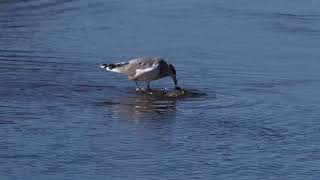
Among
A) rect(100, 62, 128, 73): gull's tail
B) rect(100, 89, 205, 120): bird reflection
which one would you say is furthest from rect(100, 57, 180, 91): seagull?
rect(100, 89, 205, 120): bird reflection

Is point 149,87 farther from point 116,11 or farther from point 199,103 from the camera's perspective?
point 116,11

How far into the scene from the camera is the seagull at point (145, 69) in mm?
14594

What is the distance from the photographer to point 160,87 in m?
15.1

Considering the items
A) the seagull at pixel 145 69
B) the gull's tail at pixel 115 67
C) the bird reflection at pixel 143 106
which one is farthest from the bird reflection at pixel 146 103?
the gull's tail at pixel 115 67

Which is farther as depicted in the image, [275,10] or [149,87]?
[275,10]

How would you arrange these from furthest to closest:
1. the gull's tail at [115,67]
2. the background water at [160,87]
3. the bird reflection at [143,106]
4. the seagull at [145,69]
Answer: the gull's tail at [115,67]
the seagull at [145,69]
the bird reflection at [143,106]
the background water at [160,87]

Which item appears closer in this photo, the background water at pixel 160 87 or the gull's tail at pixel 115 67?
the background water at pixel 160 87

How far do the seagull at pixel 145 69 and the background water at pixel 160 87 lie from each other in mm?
209

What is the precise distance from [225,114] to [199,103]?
62cm

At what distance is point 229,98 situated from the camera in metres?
14.2

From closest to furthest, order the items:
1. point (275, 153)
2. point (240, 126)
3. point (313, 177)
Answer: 1. point (313, 177)
2. point (275, 153)
3. point (240, 126)

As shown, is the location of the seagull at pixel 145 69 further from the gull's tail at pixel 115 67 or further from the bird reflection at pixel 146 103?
the bird reflection at pixel 146 103

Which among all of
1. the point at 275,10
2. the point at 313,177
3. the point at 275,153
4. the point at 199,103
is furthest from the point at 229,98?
the point at 275,10

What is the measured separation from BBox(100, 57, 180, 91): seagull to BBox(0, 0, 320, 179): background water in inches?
8.2
